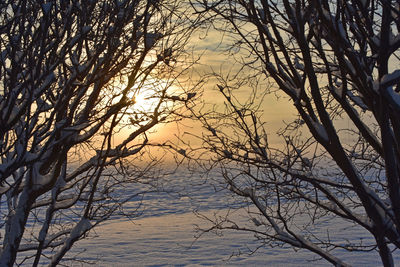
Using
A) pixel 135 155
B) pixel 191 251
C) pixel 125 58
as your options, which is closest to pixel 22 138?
pixel 125 58

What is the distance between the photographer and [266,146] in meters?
4.88

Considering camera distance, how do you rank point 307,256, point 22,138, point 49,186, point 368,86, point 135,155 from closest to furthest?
point 368,86 → point 22,138 → point 49,186 → point 135,155 → point 307,256

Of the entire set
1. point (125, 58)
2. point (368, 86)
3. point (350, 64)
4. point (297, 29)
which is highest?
point (125, 58)

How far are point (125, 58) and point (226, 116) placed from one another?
4.59 ft

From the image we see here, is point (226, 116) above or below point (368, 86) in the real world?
above

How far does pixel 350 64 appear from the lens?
3283 mm

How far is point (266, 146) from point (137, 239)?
478 inches

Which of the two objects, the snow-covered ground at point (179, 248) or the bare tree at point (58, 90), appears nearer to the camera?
the bare tree at point (58, 90)

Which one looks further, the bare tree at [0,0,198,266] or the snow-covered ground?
the snow-covered ground

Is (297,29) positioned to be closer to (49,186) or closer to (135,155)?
(49,186)

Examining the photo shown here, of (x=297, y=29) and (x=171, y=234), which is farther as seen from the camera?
(x=171, y=234)

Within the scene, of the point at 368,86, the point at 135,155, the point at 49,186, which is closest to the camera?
the point at 368,86

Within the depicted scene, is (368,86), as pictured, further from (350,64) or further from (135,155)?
(135,155)

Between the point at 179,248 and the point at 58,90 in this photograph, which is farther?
the point at 179,248
